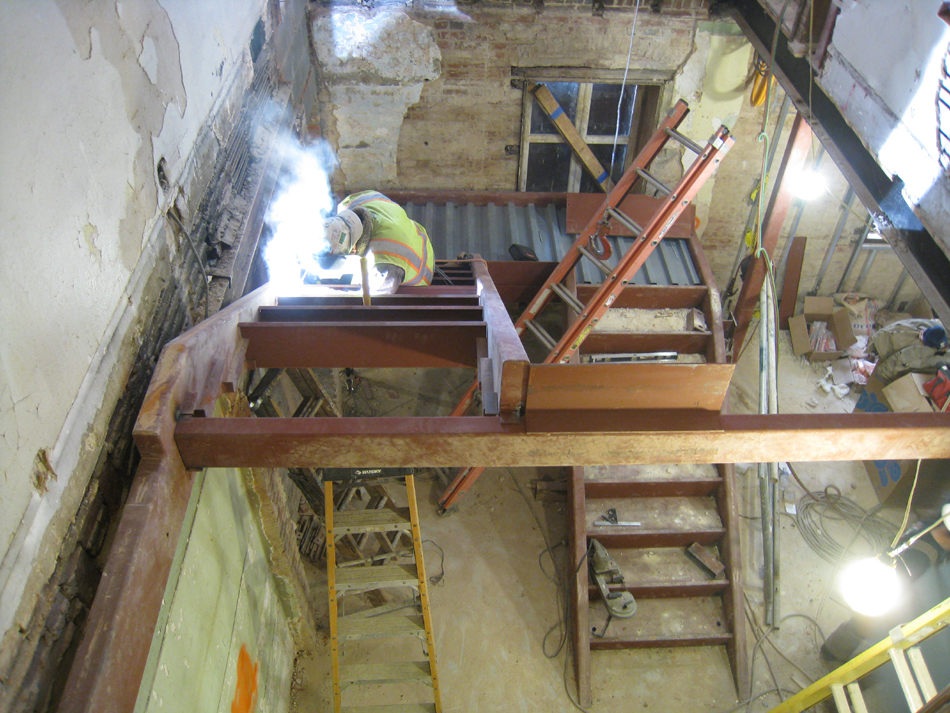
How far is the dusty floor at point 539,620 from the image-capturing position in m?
4.48

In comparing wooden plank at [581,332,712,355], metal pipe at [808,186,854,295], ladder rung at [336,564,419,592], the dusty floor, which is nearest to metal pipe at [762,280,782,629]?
the dusty floor

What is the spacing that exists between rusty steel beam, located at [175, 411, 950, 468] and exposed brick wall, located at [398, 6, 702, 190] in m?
4.71

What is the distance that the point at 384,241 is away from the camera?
12.9 ft

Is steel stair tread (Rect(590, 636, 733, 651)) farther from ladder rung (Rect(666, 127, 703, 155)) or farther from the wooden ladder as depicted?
ladder rung (Rect(666, 127, 703, 155))

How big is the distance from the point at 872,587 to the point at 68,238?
15.2ft

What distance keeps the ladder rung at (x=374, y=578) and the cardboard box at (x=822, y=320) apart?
5411 millimetres

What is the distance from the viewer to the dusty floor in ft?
→ 14.7

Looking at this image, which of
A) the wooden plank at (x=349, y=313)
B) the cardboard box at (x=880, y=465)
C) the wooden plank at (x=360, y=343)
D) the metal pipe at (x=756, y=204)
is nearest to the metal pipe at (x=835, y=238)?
the metal pipe at (x=756, y=204)

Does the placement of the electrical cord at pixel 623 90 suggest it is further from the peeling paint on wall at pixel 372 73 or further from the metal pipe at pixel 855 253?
the metal pipe at pixel 855 253

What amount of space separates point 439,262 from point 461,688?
3.58 meters

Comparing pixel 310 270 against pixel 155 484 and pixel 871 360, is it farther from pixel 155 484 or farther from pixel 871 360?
pixel 871 360

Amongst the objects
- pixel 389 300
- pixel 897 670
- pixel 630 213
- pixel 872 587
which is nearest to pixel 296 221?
pixel 389 300

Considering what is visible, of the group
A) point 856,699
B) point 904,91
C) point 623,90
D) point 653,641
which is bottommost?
point 856,699

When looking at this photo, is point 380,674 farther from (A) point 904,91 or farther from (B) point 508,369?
(A) point 904,91
